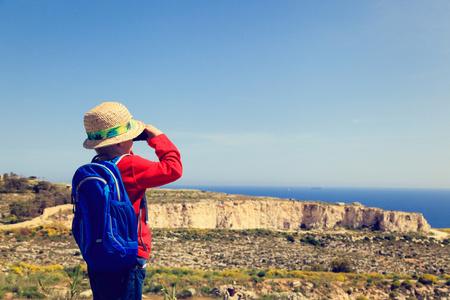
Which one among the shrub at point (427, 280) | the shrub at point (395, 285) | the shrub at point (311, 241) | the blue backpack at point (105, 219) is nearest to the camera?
the blue backpack at point (105, 219)

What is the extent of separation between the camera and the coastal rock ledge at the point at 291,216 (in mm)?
39812

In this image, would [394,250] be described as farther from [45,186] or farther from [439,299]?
[45,186]

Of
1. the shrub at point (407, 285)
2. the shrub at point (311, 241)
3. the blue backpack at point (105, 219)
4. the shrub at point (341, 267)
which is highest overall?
the blue backpack at point (105, 219)

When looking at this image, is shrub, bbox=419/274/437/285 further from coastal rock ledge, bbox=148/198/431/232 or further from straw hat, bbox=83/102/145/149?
coastal rock ledge, bbox=148/198/431/232

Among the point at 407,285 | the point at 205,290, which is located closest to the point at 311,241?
the point at 407,285

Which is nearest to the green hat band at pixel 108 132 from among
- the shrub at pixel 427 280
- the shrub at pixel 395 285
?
the shrub at pixel 395 285

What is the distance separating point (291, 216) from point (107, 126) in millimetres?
46426

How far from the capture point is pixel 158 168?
2078mm

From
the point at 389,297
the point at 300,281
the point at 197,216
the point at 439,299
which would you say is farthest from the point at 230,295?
the point at 197,216

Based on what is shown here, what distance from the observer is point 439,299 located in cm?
1458

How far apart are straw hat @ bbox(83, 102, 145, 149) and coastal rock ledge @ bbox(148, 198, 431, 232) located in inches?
1415

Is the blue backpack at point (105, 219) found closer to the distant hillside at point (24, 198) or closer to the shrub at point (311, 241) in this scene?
the distant hillside at point (24, 198)

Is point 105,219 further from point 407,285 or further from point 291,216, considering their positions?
point 291,216

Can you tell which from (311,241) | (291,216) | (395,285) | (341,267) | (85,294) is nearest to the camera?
(85,294)
